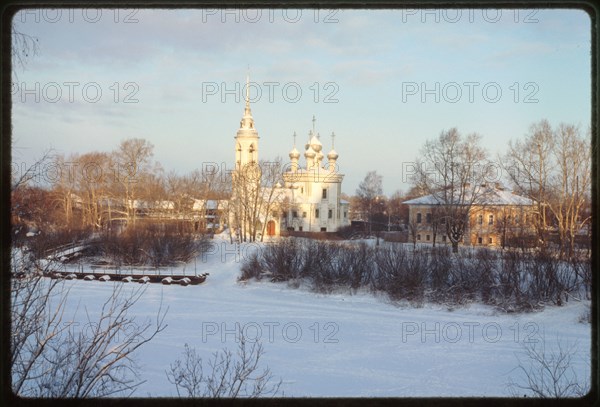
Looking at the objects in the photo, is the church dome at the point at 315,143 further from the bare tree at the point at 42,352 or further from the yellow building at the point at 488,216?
the bare tree at the point at 42,352

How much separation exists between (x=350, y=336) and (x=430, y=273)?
232 inches

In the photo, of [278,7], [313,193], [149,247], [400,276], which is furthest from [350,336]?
[313,193]

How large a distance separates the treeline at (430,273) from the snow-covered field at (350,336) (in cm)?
54

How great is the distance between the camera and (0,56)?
245 cm

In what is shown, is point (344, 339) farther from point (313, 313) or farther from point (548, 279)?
point (548, 279)

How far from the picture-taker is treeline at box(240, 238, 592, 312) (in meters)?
13.7

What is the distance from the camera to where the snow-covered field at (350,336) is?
7680 millimetres

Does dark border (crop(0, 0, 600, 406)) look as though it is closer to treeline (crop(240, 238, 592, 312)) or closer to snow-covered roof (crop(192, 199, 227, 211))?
treeline (crop(240, 238, 592, 312))

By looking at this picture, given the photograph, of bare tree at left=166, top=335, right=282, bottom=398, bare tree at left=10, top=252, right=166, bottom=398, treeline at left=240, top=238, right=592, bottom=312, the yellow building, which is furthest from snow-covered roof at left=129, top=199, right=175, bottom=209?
bare tree at left=10, top=252, right=166, bottom=398

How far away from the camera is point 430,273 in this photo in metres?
16.0

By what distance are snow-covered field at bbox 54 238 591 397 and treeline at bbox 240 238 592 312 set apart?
1.78 feet

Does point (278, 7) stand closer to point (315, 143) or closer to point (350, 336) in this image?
point (350, 336)

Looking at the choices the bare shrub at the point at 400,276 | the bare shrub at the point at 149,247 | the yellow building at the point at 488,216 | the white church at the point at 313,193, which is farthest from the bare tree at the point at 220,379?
the white church at the point at 313,193
